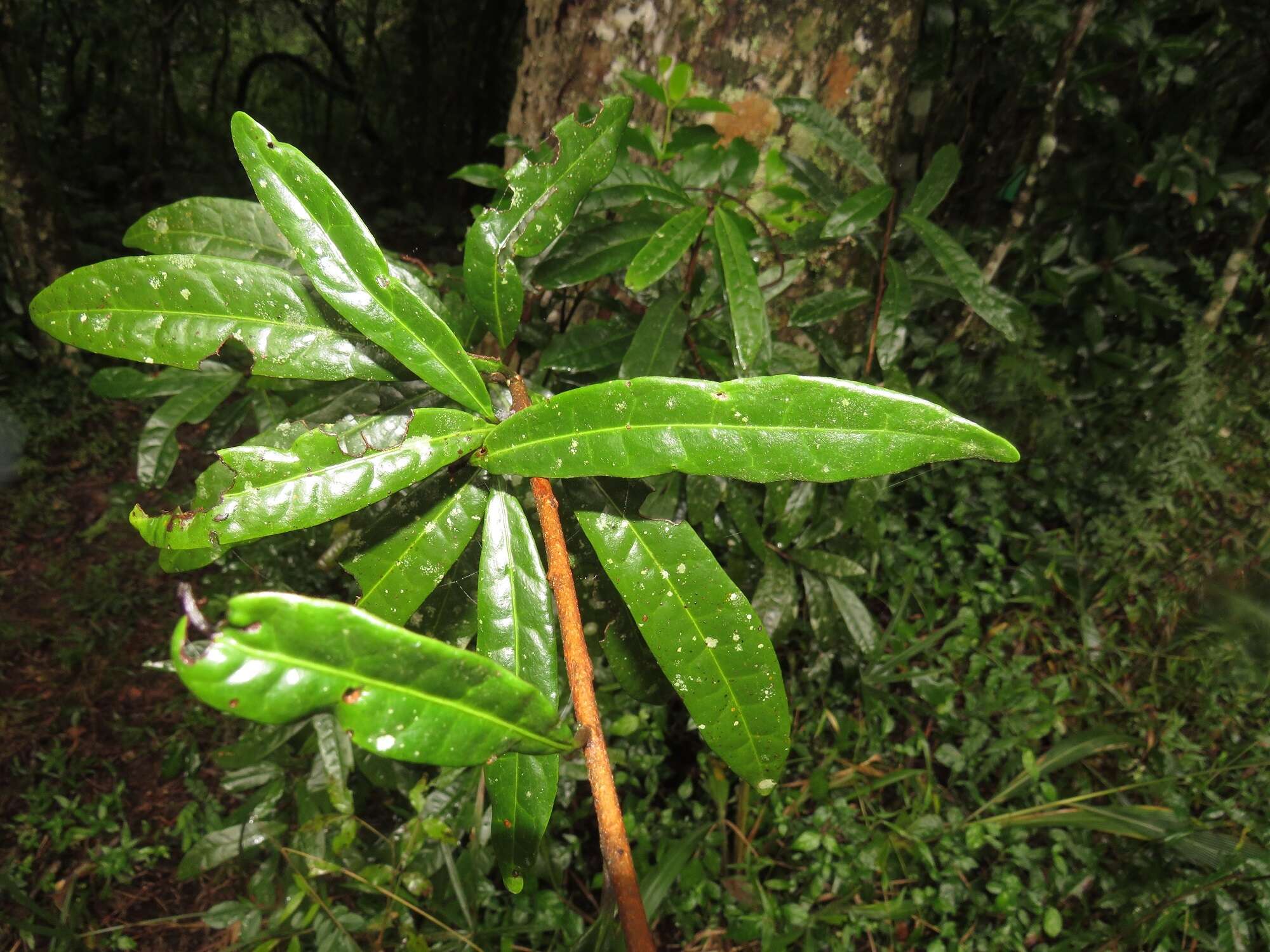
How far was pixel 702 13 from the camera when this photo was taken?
131 centimetres

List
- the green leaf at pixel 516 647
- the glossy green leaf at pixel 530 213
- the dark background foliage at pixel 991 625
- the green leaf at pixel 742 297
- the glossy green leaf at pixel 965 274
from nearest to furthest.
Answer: the green leaf at pixel 516 647, the glossy green leaf at pixel 530 213, the green leaf at pixel 742 297, the glossy green leaf at pixel 965 274, the dark background foliage at pixel 991 625

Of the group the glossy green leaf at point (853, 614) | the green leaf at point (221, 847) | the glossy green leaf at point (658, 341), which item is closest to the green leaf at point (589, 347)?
the glossy green leaf at point (658, 341)

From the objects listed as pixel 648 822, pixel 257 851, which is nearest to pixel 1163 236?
pixel 648 822

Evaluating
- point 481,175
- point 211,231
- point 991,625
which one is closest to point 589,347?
point 481,175

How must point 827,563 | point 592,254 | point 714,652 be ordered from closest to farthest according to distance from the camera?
point 714,652 < point 592,254 < point 827,563

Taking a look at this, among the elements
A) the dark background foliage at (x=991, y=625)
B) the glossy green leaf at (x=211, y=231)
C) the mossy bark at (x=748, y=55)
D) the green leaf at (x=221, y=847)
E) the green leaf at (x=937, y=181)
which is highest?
the mossy bark at (x=748, y=55)

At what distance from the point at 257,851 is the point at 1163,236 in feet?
11.0

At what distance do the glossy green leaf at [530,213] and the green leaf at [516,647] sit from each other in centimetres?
21

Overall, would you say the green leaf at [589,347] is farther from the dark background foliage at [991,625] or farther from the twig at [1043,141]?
the twig at [1043,141]

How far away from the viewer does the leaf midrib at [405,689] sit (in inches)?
14.6

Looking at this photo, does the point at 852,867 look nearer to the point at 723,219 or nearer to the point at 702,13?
the point at 723,219

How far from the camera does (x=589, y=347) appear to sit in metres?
1.21

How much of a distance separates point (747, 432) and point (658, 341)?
2.05 feet

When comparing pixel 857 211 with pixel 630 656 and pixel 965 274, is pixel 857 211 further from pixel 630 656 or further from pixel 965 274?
pixel 630 656
